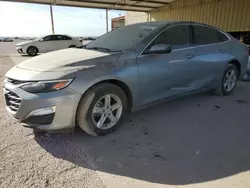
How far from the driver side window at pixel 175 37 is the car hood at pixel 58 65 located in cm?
91

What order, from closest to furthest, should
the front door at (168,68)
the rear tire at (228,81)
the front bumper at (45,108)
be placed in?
the front bumper at (45,108) → the front door at (168,68) → the rear tire at (228,81)

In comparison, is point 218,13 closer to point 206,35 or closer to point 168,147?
point 206,35

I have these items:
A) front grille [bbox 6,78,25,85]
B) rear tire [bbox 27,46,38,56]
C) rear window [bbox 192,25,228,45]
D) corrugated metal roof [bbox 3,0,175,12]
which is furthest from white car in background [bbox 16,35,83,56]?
front grille [bbox 6,78,25,85]

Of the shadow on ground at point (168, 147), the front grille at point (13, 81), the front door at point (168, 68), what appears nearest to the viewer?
the shadow on ground at point (168, 147)

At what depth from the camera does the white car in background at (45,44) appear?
48.8ft

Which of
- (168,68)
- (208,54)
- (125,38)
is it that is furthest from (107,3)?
(168,68)

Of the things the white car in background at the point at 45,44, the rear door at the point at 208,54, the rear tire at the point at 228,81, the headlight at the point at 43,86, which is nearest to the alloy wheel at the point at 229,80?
the rear tire at the point at 228,81

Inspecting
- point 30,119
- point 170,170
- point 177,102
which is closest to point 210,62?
point 177,102

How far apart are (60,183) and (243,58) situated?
4741mm

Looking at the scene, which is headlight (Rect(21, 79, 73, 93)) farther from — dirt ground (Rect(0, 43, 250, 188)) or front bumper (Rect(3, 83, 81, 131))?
dirt ground (Rect(0, 43, 250, 188))

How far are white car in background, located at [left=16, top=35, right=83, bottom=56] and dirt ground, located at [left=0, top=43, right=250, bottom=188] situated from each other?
12496 mm

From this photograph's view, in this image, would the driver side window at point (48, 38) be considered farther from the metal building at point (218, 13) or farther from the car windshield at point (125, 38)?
the car windshield at point (125, 38)

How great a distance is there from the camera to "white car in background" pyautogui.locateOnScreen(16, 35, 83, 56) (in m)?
14.9

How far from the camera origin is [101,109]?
9.87 feet
